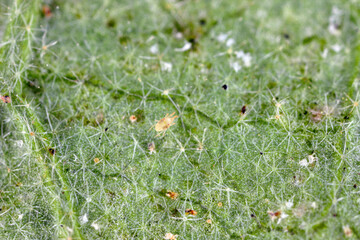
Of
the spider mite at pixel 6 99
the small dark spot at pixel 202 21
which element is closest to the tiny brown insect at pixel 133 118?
the spider mite at pixel 6 99

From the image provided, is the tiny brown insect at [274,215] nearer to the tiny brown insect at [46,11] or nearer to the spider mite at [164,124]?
the spider mite at [164,124]

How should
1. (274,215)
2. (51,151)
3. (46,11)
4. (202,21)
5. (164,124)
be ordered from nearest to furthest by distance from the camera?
(274,215) → (51,151) → (164,124) → (46,11) → (202,21)

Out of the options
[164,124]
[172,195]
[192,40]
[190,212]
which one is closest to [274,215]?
[190,212]

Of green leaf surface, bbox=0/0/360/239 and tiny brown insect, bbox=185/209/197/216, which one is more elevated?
green leaf surface, bbox=0/0/360/239

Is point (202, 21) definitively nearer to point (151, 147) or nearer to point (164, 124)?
point (164, 124)

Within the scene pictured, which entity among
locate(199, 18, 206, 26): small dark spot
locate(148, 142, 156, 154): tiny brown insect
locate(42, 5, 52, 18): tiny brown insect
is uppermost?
locate(42, 5, 52, 18): tiny brown insect

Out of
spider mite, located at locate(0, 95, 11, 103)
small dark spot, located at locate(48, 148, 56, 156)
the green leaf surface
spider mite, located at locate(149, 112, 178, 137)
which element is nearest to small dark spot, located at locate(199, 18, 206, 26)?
the green leaf surface

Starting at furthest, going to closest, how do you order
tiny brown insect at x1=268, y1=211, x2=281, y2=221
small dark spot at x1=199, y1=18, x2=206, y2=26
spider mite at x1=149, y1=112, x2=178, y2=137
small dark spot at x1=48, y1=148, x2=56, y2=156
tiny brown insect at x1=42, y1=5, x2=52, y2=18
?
small dark spot at x1=199, y1=18, x2=206, y2=26, tiny brown insect at x1=42, y1=5, x2=52, y2=18, spider mite at x1=149, y1=112, x2=178, y2=137, small dark spot at x1=48, y1=148, x2=56, y2=156, tiny brown insect at x1=268, y1=211, x2=281, y2=221

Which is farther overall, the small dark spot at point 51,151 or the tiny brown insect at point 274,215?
the small dark spot at point 51,151

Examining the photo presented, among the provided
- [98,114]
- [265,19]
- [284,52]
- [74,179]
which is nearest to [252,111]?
[284,52]

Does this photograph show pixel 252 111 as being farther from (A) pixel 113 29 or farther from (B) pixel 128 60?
(A) pixel 113 29

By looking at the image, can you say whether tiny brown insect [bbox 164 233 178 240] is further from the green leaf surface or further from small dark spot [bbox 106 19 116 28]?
small dark spot [bbox 106 19 116 28]

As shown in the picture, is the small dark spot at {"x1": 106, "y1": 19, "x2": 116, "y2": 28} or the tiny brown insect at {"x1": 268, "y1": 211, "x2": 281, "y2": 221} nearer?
the tiny brown insect at {"x1": 268, "y1": 211, "x2": 281, "y2": 221}
